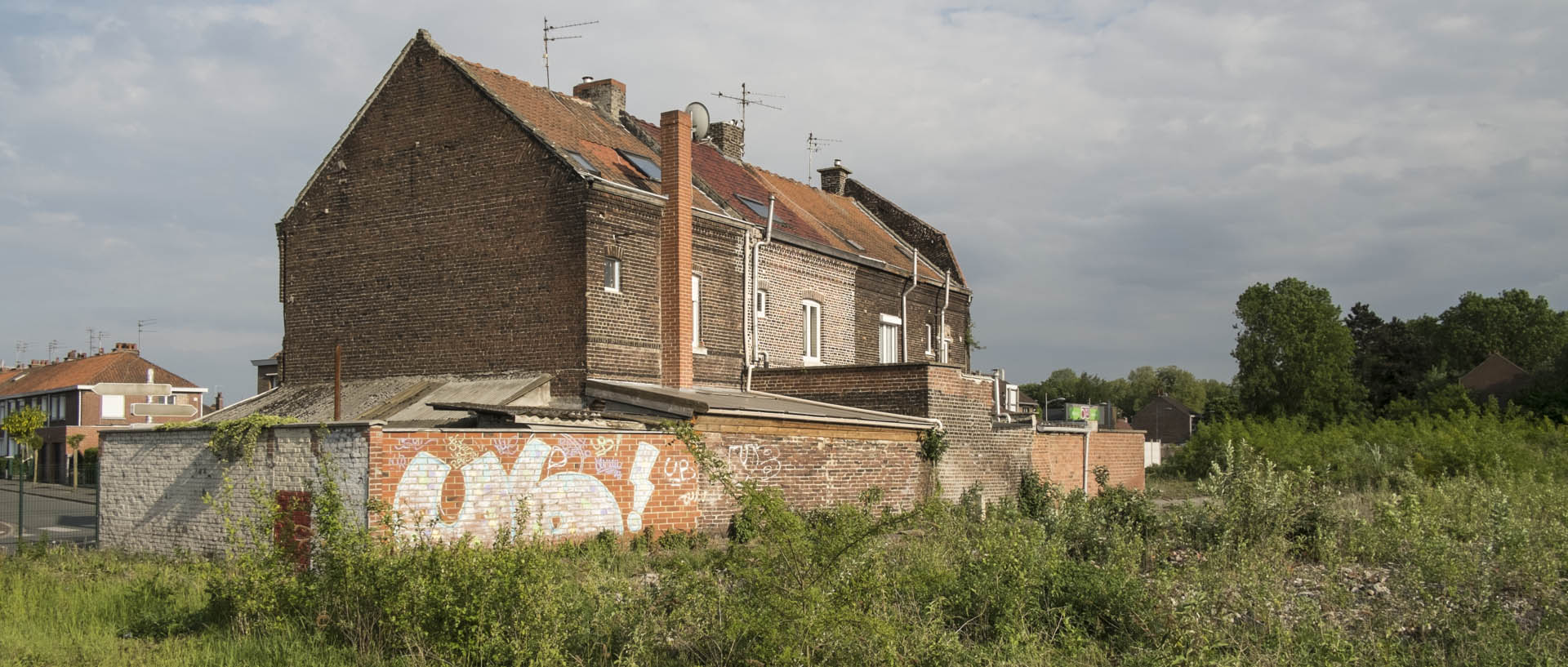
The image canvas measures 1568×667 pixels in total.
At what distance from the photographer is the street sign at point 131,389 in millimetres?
52938

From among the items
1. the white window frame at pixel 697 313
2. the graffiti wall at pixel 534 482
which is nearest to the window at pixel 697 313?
the white window frame at pixel 697 313

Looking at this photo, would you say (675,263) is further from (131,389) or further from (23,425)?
(131,389)

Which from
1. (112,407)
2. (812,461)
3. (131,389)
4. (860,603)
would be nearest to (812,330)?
(812,461)

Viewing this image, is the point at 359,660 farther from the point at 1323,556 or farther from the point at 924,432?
the point at 924,432

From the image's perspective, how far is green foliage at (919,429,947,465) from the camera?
20609mm

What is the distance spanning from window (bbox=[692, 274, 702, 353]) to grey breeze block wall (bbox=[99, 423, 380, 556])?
899 centimetres

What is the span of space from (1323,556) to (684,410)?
29.3 feet

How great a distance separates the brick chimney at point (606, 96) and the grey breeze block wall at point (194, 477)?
13103 millimetres

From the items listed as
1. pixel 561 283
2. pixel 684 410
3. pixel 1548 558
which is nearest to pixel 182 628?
pixel 684 410

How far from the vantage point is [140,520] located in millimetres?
15727

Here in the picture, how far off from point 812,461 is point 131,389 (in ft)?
157

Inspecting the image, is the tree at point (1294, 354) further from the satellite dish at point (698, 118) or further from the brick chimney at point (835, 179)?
the satellite dish at point (698, 118)

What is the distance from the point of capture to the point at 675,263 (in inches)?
813

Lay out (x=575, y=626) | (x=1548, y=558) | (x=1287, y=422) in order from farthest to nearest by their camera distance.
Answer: (x=1287, y=422)
(x=1548, y=558)
(x=575, y=626)
